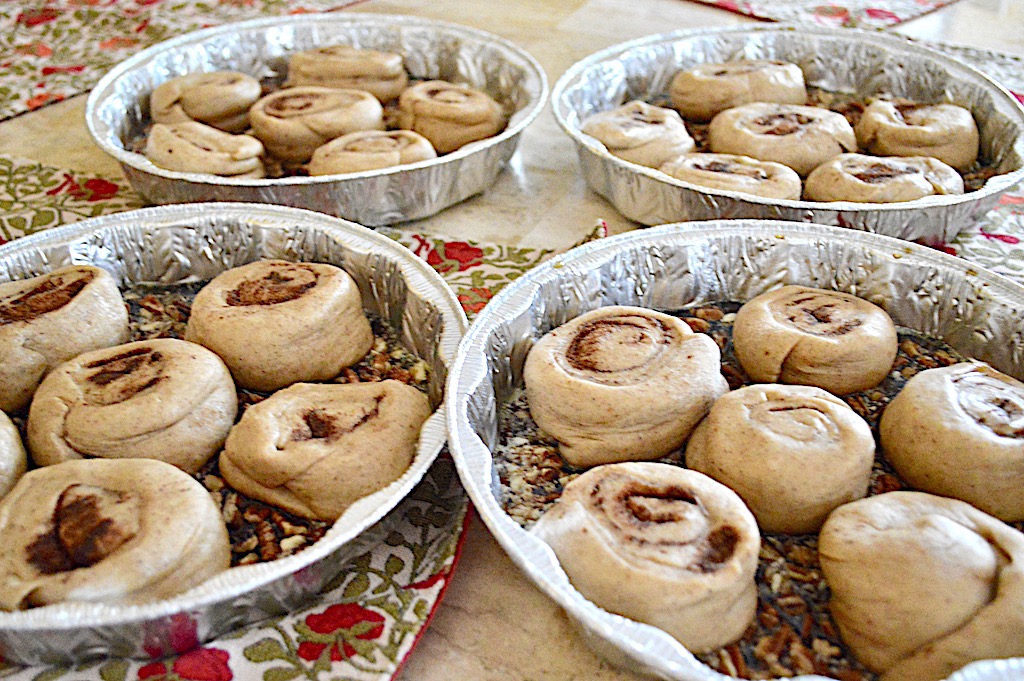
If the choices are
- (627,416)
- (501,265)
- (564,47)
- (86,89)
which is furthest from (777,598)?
(86,89)

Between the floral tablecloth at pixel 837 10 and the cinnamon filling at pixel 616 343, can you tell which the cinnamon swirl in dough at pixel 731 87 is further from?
the cinnamon filling at pixel 616 343

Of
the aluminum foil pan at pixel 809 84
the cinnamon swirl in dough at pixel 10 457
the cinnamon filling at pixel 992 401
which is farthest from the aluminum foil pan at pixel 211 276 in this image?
the cinnamon filling at pixel 992 401

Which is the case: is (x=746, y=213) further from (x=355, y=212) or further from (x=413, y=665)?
(x=413, y=665)

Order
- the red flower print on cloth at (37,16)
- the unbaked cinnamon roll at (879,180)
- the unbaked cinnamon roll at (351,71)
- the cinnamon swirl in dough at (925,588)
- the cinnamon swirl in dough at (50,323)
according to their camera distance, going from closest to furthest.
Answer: the cinnamon swirl in dough at (925,588) → the cinnamon swirl in dough at (50,323) → the unbaked cinnamon roll at (879,180) → the unbaked cinnamon roll at (351,71) → the red flower print on cloth at (37,16)

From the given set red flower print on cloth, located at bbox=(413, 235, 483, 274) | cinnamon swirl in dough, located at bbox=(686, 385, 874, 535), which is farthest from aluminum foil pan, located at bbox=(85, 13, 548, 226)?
cinnamon swirl in dough, located at bbox=(686, 385, 874, 535)

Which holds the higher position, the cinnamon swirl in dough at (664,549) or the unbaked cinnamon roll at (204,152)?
the unbaked cinnamon roll at (204,152)

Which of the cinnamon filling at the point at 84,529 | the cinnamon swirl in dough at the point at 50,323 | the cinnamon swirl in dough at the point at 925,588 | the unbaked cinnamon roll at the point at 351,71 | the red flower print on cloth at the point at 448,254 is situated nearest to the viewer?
the cinnamon swirl in dough at the point at 925,588
